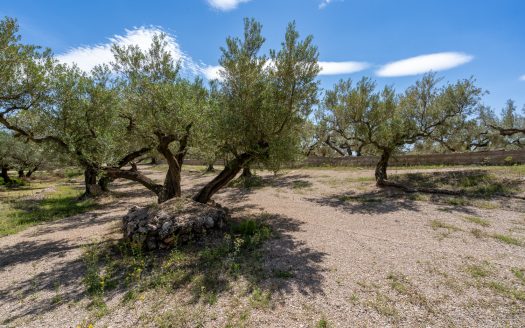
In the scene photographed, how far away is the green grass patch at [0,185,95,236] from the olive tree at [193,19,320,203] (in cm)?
1220

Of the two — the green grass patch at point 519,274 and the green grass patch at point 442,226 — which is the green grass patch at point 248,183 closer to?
the green grass patch at point 442,226

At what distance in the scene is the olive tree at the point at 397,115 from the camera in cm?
1980

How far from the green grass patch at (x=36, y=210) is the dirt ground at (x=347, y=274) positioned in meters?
1.39

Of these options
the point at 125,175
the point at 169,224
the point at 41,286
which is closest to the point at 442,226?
the point at 169,224

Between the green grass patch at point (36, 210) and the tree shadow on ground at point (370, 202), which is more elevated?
the green grass patch at point (36, 210)

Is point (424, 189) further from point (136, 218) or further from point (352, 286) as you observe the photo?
point (136, 218)

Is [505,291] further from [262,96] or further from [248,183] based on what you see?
[248,183]

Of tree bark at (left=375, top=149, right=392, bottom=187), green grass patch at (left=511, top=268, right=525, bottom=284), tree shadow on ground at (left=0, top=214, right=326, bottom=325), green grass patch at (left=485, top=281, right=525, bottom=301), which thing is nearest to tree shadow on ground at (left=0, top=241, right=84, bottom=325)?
tree shadow on ground at (left=0, top=214, right=326, bottom=325)

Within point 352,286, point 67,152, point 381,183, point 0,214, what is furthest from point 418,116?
point 0,214

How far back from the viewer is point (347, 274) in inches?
293

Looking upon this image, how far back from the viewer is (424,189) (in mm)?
18531

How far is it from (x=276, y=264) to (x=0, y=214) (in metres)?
18.7

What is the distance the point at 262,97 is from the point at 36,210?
17710mm

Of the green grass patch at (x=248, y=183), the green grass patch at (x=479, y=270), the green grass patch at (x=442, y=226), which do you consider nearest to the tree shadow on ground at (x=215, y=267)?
the green grass patch at (x=479, y=270)
